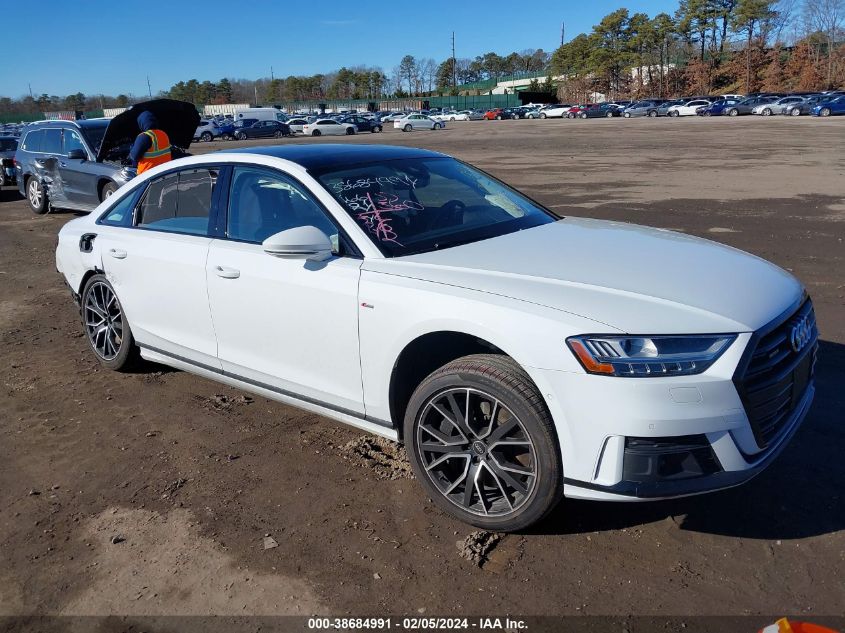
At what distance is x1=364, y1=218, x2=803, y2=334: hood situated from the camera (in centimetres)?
279

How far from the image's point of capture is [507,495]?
122 inches

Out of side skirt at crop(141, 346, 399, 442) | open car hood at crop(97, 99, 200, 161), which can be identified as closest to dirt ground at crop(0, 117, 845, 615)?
side skirt at crop(141, 346, 399, 442)

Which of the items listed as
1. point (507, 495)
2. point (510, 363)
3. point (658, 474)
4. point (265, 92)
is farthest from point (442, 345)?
point (265, 92)

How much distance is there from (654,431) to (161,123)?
28.8ft

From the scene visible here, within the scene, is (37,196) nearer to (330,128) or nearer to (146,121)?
(146,121)

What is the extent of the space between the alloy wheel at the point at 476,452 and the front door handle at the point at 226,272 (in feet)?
4.68

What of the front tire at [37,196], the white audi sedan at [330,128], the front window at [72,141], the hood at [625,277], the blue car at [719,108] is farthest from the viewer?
the blue car at [719,108]

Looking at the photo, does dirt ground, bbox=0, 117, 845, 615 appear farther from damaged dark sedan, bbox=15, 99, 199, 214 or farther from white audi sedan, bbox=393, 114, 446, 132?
white audi sedan, bbox=393, 114, 446, 132

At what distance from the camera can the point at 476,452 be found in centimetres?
316

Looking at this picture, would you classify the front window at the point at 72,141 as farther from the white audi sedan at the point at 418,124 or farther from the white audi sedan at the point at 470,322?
the white audi sedan at the point at 418,124

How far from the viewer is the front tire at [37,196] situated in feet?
45.8

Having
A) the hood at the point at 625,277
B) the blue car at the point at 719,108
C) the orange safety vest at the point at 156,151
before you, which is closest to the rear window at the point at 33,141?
the orange safety vest at the point at 156,151

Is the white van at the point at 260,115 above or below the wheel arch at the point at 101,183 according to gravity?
above

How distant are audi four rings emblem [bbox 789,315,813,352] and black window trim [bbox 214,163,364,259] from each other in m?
2.00
